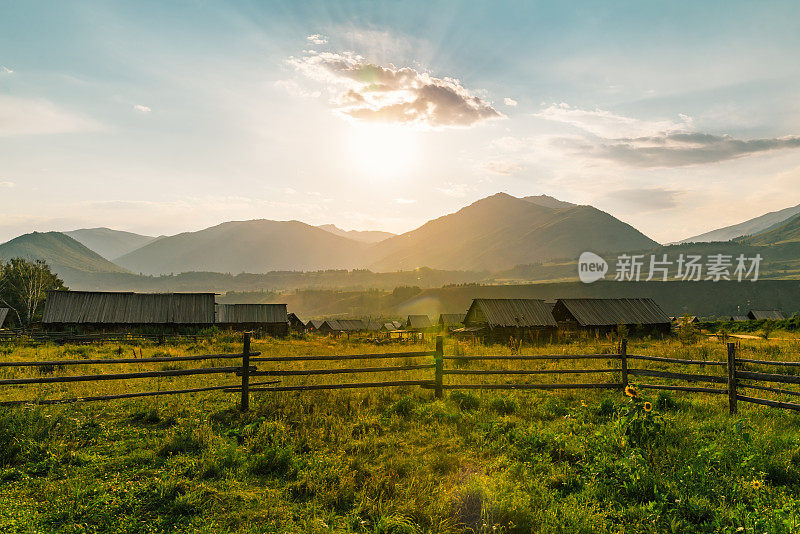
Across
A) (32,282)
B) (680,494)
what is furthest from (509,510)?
(32,282)

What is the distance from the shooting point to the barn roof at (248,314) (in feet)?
175

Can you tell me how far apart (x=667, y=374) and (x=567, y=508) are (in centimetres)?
674

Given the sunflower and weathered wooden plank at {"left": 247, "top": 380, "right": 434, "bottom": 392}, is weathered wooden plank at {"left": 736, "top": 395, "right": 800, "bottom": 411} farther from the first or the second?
weathered wooden plank at {"left": 247, "top": 380, "right": 434, "bottom": 392}

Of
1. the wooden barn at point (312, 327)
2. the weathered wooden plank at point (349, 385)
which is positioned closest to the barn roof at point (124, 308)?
the wooden barn at point (312, 327)

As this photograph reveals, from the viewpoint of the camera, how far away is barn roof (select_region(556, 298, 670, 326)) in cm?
3581

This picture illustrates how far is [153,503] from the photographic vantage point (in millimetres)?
5305

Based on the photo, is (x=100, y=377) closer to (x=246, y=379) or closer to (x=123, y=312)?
(x=246, y=379)

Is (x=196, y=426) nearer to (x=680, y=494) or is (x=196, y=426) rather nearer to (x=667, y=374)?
(x=680, y=494)

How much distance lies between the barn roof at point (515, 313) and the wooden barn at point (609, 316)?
5.16 feet

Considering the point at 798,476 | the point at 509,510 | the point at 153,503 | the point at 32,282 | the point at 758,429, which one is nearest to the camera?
the point at 509,510

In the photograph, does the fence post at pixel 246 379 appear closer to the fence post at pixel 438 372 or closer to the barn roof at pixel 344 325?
the fence post at pixel 438 372

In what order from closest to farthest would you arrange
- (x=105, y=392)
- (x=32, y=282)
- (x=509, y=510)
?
(x=509, y=510)
(x=105, y=392)
(x=32, y=282)

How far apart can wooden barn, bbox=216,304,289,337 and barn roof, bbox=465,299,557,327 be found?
96.8ft


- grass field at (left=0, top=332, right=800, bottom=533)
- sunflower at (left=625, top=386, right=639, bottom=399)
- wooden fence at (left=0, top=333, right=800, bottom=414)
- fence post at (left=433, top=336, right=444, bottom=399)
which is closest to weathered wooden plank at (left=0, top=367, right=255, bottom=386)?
wooden fence at (left=0, top=333, right=800, bottom=414)
